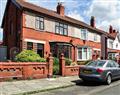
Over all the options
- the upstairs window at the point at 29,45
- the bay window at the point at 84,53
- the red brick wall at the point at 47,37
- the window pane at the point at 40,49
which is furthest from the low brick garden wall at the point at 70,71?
the bay window at the point at 84,53

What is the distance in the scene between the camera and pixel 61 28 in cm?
3325

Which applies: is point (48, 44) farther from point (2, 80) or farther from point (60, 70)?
point (2, 80)

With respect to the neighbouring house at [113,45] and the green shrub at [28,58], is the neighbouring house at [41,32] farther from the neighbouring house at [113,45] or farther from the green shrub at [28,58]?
the neighbouring house at [113,45]

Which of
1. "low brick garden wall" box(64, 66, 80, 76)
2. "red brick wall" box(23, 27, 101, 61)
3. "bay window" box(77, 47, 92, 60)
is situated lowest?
"low brick garden wall" box(64, 66, 80, 76)

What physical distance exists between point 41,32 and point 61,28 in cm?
472

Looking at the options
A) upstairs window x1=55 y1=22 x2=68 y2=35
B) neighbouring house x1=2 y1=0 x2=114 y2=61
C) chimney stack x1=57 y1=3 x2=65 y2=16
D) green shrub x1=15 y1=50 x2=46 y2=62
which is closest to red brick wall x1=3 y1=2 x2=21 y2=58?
neighbouring house x1=2 y1=0 x2=114 y2=61

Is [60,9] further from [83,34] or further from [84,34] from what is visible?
[84,34]

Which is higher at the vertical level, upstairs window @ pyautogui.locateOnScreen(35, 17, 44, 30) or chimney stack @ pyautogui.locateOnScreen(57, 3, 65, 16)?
chimney stack @ pyautogui.locateOnScreen(57, 3, 65, 16)

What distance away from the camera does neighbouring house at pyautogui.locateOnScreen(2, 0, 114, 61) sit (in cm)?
2709

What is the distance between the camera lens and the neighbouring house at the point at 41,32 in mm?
27094

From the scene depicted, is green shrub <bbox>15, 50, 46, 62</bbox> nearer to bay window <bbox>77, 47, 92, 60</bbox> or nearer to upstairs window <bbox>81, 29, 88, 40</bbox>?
bay window <bbox>77, 47, 92, 60</bbox>

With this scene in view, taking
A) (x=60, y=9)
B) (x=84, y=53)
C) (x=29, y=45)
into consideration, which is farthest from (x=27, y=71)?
(x=84, y=53)

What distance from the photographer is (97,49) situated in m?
45.5

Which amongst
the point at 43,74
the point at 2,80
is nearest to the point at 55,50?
the point at 43,74
